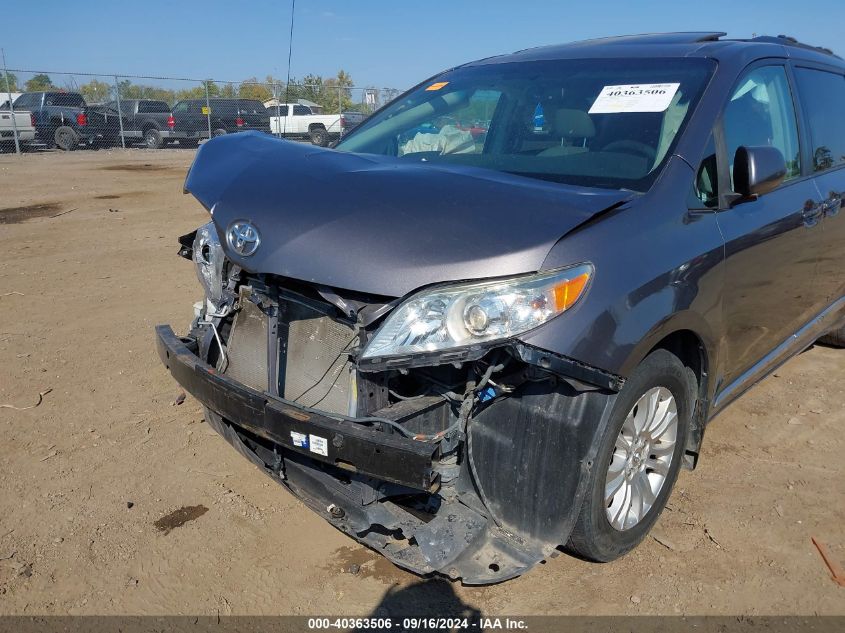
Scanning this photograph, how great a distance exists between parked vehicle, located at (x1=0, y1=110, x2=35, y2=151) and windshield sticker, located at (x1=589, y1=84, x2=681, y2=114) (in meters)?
22.0

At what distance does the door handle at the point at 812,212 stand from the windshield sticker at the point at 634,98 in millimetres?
1050

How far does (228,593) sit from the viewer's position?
8.64 feet

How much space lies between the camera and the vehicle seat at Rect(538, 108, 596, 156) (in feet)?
9.98

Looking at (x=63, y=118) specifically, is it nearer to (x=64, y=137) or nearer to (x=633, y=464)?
(x=64, y=137)

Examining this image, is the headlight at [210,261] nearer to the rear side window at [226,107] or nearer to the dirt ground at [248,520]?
the dirt ground at [248,520]

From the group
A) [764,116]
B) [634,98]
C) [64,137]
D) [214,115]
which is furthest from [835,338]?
[214,115]

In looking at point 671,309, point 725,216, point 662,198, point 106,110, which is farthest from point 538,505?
point 106,110

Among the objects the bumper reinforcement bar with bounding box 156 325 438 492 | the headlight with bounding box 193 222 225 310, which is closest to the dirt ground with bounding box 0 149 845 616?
the bumper reinforcement bar with bounding box 156 325 438 492

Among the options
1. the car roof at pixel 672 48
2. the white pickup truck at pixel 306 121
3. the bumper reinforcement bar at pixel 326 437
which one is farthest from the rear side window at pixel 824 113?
the white pickup truck at pixel 306 121

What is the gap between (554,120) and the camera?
127 inches

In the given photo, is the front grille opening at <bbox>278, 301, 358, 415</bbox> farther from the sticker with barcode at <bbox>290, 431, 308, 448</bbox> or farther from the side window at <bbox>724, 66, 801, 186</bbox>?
the side window at <bbox>724, 66, 801, 186</bbox>

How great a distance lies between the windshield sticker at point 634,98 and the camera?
295 cm

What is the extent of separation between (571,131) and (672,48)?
63 cm

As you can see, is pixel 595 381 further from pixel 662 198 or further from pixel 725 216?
pixel 725 216
